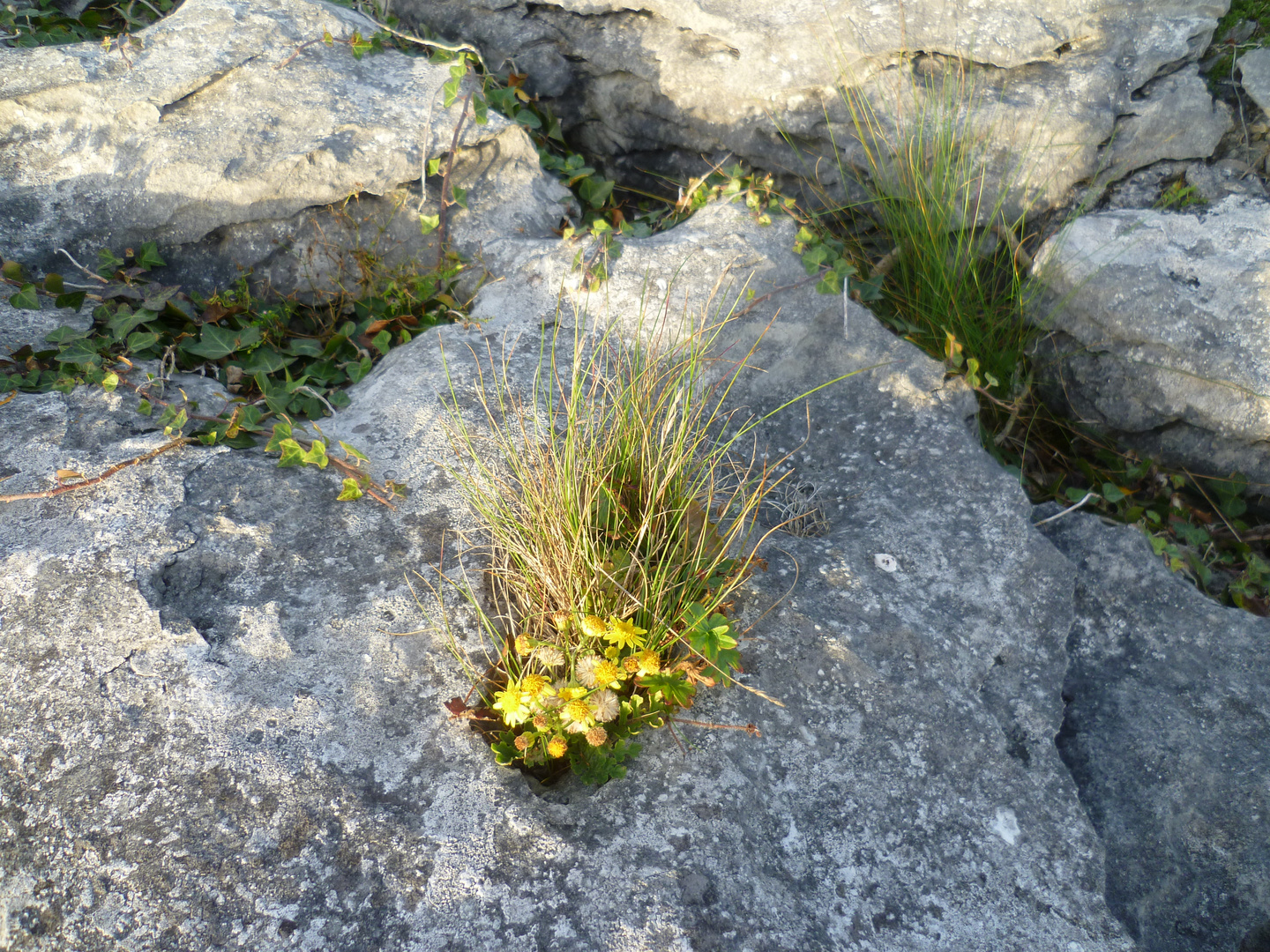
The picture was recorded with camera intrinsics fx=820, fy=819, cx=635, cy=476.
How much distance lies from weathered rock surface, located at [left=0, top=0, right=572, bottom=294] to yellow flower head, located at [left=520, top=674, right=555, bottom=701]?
1.94 m

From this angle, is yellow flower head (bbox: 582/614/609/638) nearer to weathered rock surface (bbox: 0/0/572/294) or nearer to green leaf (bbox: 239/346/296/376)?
green leaf (bbox: 239/346/296/376)

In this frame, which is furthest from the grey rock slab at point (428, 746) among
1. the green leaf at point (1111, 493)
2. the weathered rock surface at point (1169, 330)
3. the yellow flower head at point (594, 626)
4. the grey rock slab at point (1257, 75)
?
the grey rock slab at point (1257, 75)

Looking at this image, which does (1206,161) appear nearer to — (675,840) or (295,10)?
(675,840)

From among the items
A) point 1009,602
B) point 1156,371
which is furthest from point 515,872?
point 1156,371

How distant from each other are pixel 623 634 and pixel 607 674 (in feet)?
0.29

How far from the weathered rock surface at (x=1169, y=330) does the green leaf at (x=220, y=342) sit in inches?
107

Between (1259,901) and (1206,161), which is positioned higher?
(1206,161)

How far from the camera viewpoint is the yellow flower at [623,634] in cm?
164

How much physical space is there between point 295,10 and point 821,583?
9.49ft

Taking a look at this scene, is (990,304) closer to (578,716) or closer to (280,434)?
(578,716)

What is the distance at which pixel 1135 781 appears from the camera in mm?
2031

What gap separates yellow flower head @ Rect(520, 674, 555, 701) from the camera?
159 centimetres

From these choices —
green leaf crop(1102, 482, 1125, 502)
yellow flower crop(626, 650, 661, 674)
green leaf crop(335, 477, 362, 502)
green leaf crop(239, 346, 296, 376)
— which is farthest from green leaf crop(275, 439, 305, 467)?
green leaf crop(1102, 482, 1125, 502)

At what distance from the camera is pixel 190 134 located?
2744 mm
